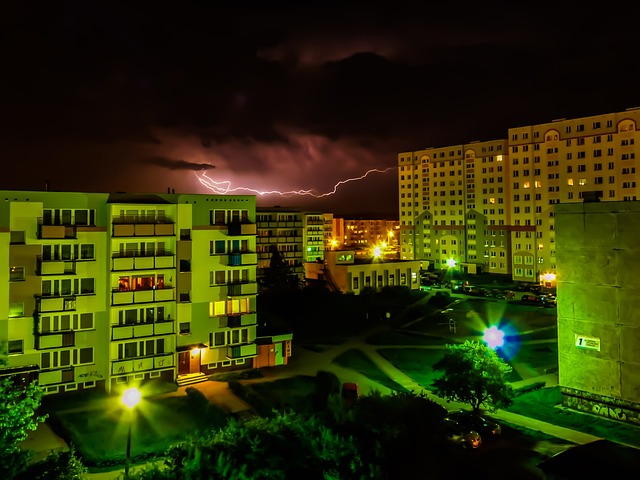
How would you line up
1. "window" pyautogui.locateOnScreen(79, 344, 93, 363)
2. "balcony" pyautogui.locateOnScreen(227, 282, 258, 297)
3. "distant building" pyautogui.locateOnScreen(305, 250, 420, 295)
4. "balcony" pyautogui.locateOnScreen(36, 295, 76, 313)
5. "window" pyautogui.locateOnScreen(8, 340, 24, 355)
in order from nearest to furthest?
"window" pyautogui.locateOnScreen(8, 340, 24, 355) < "balcony" pyautogui.locateOnScreen(36, 295, 76, 313) < "window" pyautogui.locateOnScreen(79, 344, 93, 363) < "balcony" pyautogui.locateOnScreen(227, 282, 258, 297) < "distant building" pyautogui.locateOnScreen(305, 250, 420, 295)

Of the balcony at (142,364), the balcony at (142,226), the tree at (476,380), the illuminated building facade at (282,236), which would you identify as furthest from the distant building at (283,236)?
the tree at (476,380)

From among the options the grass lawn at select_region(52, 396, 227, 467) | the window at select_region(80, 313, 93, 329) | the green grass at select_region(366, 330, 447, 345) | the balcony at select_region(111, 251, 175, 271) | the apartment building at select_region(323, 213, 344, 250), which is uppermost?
the apartment building at select_region(323, 213, 344, 250)

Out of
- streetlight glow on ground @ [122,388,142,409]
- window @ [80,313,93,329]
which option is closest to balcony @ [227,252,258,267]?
window @ [80,313,93,329]

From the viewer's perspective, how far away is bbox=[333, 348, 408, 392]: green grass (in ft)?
114

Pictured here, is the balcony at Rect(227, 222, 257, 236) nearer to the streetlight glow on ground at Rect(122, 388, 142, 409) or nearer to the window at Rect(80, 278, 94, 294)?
the window at Rect(80, 278, 94, 294)

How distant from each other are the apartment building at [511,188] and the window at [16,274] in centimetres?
6862

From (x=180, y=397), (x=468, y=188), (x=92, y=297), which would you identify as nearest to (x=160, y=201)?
(x=92, y=297)

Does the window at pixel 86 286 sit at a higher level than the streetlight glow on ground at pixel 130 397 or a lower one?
higher

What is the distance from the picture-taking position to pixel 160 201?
112ft

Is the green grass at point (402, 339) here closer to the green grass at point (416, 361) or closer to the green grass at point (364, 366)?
the green grass at point (416, 361)

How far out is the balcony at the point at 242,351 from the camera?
35875mm

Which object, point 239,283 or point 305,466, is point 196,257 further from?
point 305,466

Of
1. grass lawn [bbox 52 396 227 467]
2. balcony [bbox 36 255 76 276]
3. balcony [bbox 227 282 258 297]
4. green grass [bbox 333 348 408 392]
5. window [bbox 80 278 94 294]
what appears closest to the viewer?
grass lawn [bbox 52 396 227 467]

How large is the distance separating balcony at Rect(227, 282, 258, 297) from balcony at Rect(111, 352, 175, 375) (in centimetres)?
607
